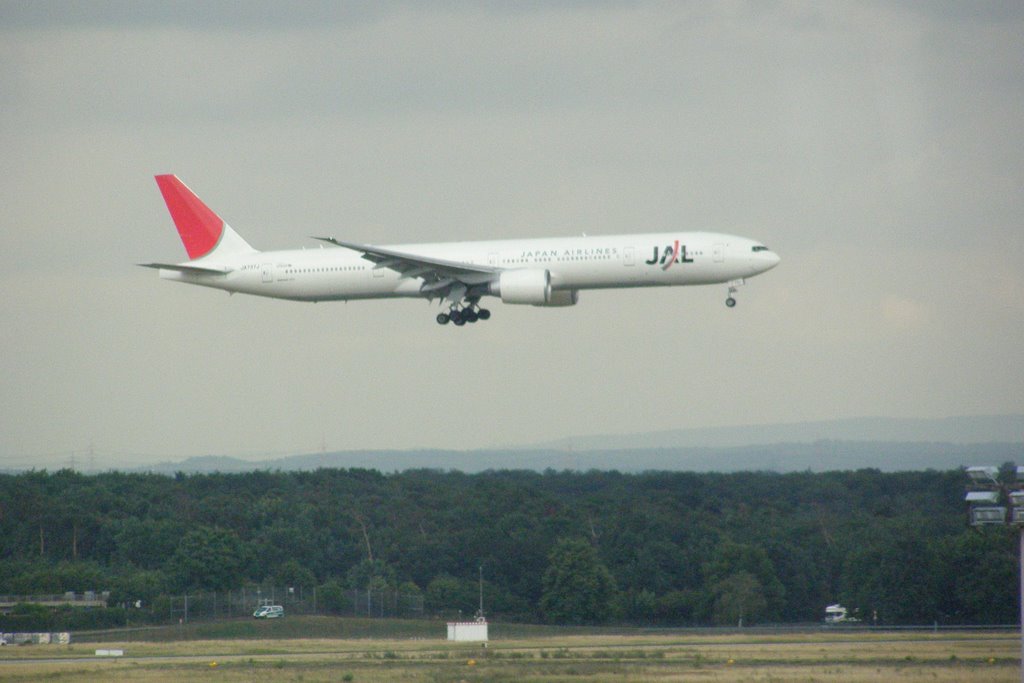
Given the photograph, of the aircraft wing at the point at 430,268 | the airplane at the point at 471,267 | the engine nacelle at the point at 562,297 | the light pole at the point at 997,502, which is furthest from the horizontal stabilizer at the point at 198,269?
the light pole at the point at 997,502

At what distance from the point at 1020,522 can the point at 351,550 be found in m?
81.1

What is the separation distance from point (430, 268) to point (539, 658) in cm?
1906

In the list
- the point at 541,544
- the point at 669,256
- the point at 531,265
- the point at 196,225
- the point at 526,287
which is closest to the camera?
the point at 669,256

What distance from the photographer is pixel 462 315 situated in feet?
241

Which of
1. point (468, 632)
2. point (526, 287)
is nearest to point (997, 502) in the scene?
point (526, 287)

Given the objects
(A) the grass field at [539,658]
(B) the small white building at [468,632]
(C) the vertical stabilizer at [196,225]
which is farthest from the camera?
(C) the vertical stabilizer at [196,225]

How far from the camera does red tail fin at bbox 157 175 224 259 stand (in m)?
80.7

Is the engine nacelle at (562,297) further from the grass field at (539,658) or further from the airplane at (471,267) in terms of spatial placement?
the grass field at (539,658)

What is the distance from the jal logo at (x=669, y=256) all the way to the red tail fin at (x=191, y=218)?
980 inches

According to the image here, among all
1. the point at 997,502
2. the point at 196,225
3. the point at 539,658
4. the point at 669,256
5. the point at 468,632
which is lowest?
the point at 539,658

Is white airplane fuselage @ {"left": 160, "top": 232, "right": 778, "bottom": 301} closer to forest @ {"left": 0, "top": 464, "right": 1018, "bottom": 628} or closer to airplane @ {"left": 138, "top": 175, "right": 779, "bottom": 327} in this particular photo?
airplane @ {"left": 138, "top": 175, "right": 779, "bottom": 327}

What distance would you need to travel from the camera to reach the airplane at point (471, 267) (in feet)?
221

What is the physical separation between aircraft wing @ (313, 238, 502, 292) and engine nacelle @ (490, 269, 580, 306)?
1.01 meters

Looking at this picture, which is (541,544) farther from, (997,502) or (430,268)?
(997,502)
